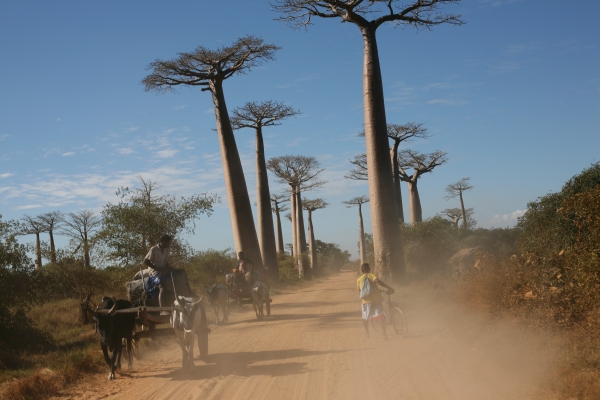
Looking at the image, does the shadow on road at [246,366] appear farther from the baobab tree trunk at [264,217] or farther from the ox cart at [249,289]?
the baobab tree trunk at [264,217]

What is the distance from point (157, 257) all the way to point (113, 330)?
1.21 metres

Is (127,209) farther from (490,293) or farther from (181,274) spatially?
(490,293)

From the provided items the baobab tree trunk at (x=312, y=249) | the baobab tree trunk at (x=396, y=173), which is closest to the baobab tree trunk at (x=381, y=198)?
the baobab tree trunk at (x=396, y=173)

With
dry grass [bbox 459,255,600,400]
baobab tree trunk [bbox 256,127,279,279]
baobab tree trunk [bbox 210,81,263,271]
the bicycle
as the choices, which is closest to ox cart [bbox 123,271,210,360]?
the bicycle

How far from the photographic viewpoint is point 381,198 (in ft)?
43.1

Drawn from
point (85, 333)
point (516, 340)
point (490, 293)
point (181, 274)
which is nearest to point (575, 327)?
point (516, 340)

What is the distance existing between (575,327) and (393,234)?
727 centimetres

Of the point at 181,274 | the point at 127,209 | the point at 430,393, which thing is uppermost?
the point at 127,209

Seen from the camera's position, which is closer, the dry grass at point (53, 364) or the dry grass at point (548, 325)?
the dry grass at point (548, 325)

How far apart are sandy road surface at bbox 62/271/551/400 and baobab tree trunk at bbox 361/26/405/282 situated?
419 centimetres

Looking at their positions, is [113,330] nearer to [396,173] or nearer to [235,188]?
[235,188]

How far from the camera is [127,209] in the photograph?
12.2 m

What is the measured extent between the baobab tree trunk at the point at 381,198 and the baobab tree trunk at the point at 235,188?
4.94m

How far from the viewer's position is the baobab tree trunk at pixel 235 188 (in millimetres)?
16922
